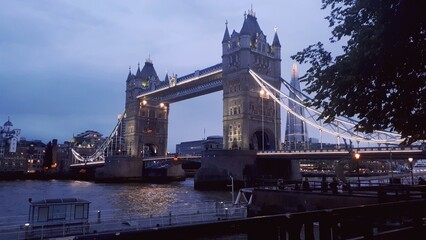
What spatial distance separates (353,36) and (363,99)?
6.45ft

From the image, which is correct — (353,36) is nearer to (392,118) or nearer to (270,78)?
(392,118)

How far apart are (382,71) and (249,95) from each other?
62800 millimetres

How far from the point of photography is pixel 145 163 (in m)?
99.0

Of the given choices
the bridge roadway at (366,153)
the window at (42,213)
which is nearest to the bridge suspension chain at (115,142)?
the bridge roadway at (366,153)

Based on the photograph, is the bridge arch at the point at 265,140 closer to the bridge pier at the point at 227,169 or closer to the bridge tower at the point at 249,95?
the bridge tower at the point at 249,95

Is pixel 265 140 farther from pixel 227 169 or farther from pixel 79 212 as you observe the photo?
pixel 79 212

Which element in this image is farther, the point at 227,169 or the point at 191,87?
the point at 191,87

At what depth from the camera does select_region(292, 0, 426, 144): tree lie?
9492mm

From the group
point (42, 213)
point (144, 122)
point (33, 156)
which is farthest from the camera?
point (33, 156)

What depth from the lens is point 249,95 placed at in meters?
72.7

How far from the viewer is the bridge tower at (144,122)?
10825 centimetres

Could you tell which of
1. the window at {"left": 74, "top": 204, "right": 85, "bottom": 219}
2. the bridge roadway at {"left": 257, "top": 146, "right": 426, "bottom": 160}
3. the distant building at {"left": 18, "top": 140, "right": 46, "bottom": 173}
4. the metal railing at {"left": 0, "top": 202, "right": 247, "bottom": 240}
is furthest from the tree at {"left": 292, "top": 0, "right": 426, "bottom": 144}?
the distant building at {"left": 18, "top": 140, "right": 46, "bottom": 173}

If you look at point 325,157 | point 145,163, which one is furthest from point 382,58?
point 145,163

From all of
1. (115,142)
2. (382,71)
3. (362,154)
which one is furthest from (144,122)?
(382,71)
